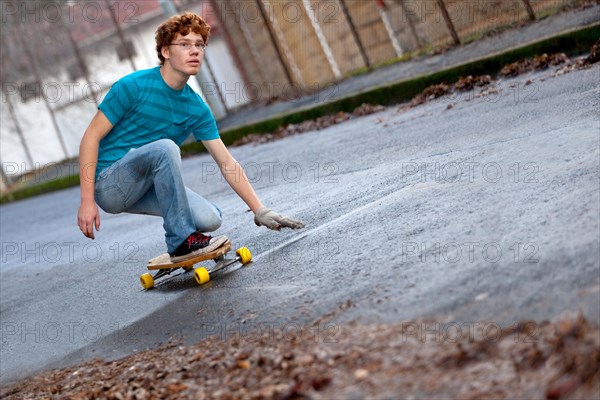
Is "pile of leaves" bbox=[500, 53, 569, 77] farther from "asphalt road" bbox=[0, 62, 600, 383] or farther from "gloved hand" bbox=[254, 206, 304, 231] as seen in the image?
"gloved hand" bbox=[254, 206, 304, 231]

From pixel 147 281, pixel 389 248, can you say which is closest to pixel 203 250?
pixel 147 281

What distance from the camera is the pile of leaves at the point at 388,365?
3.63 metres

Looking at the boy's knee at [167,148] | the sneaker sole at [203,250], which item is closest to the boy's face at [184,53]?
the boy's knee at [167,148]

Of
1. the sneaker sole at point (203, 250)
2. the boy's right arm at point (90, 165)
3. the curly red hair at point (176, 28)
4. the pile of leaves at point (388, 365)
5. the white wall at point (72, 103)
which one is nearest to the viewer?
the pile of leaves at point (388, 365)

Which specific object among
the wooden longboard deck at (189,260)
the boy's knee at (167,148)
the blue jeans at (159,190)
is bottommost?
the wooden longboard deck at (189,260)

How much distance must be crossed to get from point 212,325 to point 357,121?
926cm

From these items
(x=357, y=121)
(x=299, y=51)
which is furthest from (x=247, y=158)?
(x=299, y=51)

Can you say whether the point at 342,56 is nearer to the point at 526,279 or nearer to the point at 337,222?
the point at 337,222

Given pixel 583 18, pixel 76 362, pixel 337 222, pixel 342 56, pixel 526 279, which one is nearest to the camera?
pixel 526 279

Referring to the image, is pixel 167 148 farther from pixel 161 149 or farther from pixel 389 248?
pixel 389 248

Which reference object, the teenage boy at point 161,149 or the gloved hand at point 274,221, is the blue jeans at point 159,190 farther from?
the gloved hand at point 274,221

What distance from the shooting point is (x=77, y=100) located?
36.1 m

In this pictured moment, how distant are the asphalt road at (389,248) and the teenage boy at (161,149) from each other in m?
0.45

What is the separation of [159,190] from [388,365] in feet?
11.0
